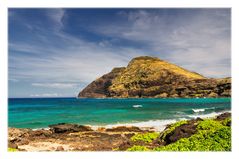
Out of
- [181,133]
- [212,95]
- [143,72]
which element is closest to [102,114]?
[181,133]

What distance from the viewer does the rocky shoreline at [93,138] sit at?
8.81 meters

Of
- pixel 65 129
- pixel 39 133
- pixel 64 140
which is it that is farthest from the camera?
pixel 65 129

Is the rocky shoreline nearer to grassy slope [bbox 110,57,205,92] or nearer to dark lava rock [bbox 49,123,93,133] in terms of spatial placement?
dark lava rock [bbox 49,123,93,133]

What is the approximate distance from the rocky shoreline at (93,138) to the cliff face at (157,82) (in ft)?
174

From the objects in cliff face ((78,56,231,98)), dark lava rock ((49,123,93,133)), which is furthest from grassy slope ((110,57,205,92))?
dark lava rock ((49,123,93,133))

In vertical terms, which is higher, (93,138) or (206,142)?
(206,142)

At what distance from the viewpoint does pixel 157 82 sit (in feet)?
258

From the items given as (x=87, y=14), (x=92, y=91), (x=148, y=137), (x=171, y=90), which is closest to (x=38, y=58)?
(x=87, y=14)

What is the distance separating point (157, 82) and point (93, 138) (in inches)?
2555

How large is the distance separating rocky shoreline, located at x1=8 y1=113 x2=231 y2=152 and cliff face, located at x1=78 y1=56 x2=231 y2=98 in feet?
174

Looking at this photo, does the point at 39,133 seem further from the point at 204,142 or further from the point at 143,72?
the point at 143,72

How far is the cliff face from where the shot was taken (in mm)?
72312

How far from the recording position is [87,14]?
19047 mm
